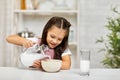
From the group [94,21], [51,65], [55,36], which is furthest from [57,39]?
[94,21]

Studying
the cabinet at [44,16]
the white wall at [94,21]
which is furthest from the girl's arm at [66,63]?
the white wall at [94,21]

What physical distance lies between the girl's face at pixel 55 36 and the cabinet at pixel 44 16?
1512 mm

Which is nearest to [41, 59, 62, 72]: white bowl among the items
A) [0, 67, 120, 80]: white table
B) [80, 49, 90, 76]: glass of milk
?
[0, 67, 120, 80]: white table

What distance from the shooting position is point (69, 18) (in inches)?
139

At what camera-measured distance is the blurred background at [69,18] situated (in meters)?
3.42

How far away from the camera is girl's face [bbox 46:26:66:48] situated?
176 cm

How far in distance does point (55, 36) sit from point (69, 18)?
1.78 meters

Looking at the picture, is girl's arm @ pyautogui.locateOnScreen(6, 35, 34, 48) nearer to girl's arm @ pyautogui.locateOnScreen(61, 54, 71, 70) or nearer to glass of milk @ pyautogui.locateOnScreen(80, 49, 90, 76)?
girl's arm @ pyautogui.locateOnScreen(61, 54, 71, 70)

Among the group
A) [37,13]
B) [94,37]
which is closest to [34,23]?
[37,13]

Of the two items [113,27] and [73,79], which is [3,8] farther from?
[73,79]

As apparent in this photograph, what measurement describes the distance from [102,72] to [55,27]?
1.53ft

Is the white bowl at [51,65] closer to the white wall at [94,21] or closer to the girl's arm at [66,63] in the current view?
the girl's arm at [66,63]

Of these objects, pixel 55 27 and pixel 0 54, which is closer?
pixel 55 27

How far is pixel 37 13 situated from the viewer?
3547 mm
